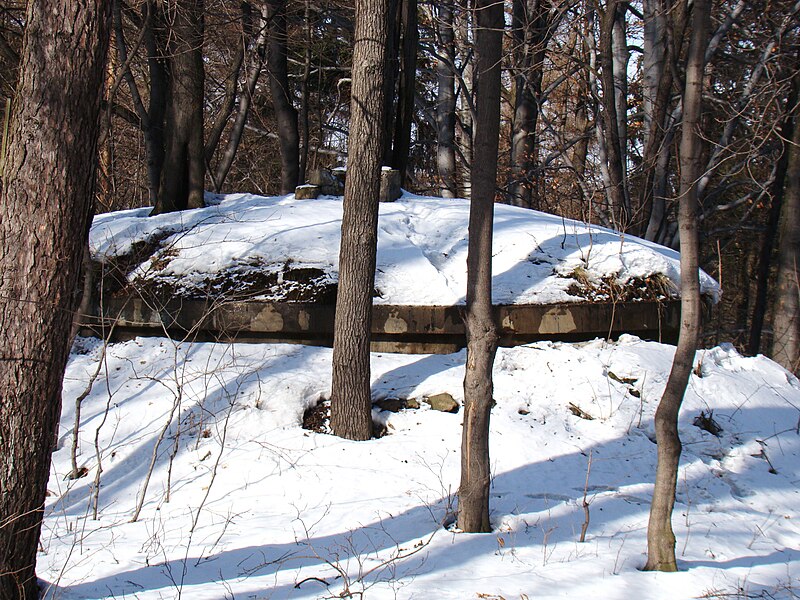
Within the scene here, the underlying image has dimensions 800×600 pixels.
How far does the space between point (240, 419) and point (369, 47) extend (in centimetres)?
376

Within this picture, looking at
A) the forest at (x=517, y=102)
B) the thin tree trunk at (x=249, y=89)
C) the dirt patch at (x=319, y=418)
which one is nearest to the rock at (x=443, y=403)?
the dirt patch at (x=319, y=418)

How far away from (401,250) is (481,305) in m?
3.60

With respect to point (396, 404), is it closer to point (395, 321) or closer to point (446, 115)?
point (395, 321)

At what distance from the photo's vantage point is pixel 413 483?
19.5ft

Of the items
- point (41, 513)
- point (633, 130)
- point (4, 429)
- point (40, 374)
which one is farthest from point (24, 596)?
point (633, 130)

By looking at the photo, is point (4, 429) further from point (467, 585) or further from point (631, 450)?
point (631, 450)

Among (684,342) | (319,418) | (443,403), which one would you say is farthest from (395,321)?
(684,342)

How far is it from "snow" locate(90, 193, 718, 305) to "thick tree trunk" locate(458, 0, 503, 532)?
2.62 metres

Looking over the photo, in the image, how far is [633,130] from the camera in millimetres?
15703

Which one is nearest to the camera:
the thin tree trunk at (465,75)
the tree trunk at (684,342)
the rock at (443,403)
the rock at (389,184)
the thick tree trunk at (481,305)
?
the tree trunk at (684,342)

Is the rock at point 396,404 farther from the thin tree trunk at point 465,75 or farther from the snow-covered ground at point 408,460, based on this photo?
the thin tree trunk at point 465,75

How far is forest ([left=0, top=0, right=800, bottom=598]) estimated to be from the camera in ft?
12.1

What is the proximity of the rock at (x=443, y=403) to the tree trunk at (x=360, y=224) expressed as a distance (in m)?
0.76

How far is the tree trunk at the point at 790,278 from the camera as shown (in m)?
Result: 10.6
